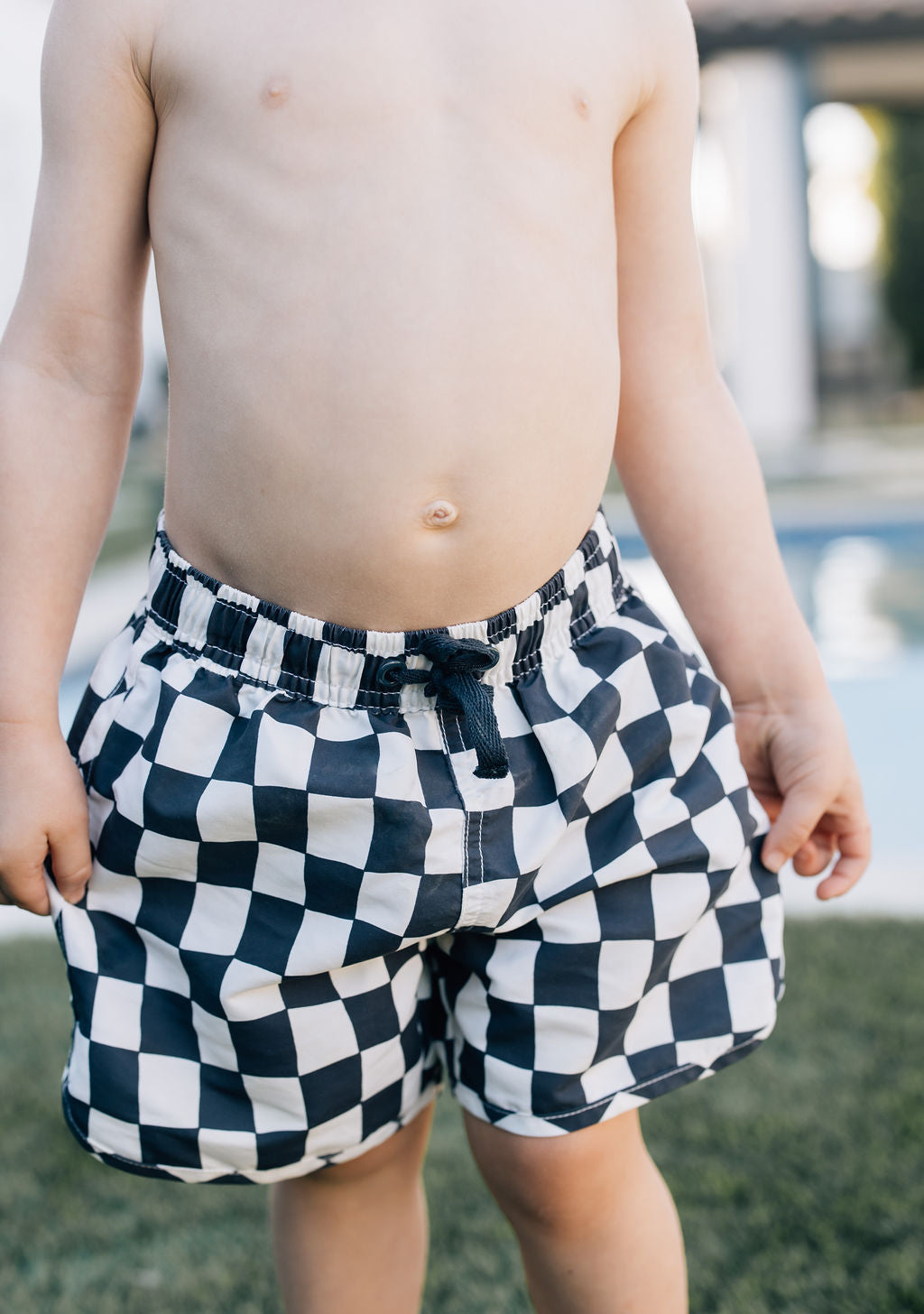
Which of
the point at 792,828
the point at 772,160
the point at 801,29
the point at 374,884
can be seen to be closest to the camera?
the point at 374,884

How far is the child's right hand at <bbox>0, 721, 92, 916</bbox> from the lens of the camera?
37.3 inches

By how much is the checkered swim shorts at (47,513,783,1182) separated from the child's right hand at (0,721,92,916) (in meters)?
0.02

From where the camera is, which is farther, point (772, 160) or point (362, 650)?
point (772, 160)

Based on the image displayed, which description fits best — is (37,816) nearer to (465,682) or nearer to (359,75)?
(465,682)

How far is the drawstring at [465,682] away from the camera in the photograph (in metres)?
0.93

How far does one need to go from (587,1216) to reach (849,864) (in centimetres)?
39

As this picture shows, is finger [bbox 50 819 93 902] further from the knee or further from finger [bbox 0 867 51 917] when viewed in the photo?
the knee

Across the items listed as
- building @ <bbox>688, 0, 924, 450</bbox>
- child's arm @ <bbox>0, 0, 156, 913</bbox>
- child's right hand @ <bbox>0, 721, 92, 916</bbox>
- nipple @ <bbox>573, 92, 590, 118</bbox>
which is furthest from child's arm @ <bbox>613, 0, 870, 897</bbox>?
building @ <bbox>688, 0, 924, 450</bbox>

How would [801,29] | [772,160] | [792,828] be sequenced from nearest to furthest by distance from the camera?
[792,828] → [801,29] → [772,160]

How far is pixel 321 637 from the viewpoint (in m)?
0.94

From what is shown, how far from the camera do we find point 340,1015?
0.96 meters

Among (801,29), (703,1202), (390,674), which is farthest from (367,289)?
(801,29)

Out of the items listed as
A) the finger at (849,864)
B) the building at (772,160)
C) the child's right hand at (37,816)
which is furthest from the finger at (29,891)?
the building at (772,160)

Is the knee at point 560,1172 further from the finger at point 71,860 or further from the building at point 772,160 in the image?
the building at point 772,160
